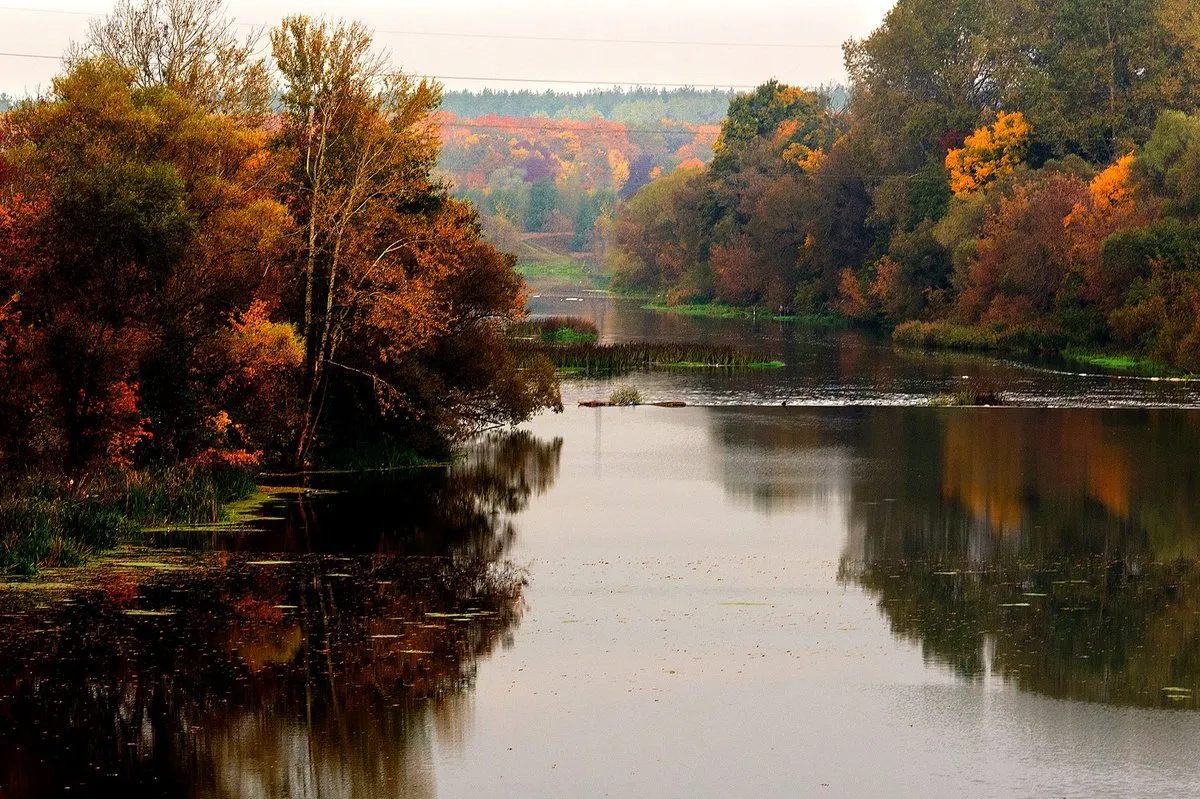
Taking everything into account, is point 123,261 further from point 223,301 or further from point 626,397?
point 626,397

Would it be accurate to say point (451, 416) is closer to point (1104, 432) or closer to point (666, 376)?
point (1104, 432)

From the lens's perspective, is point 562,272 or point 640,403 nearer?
point 640,403

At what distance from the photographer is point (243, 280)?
2616cm

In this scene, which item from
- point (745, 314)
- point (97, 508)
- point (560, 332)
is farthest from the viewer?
point (745, 314)

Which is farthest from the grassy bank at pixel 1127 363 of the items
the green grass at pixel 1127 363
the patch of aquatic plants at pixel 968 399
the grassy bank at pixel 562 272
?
the grassy bank at pixel 562 272

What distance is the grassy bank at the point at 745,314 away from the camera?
8950cm

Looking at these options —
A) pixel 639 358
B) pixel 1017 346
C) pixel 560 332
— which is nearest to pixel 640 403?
pixel 639 358

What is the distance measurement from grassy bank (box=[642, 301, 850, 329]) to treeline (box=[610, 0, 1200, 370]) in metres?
1.01

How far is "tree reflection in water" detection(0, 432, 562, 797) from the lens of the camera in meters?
11.5

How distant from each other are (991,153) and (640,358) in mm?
29273

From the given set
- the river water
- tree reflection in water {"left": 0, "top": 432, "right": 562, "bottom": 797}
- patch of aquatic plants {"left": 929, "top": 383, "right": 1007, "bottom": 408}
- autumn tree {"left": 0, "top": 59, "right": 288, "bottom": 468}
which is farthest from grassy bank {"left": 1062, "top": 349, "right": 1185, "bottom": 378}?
tree reflection in water {"left": 0, "top": 432, "right": 562, "bottom": 797}

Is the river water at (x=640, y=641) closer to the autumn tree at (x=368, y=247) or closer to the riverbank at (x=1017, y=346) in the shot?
the autumn tree at (x=368, y=247)

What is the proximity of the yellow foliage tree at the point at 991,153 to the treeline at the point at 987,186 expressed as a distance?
5.2 inches

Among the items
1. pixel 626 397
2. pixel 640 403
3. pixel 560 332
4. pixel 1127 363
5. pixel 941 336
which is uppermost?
pixel 941 336
